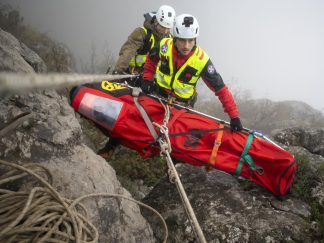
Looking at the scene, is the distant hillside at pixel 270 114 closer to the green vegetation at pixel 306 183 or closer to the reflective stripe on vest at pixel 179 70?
the green vegetation at pixel 306 183

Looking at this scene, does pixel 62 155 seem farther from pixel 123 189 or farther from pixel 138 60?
pixel 138 60

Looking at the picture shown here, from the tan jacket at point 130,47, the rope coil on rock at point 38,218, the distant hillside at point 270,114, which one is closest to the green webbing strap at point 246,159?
the rope coil on rock at point 38,218

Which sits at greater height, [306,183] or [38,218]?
[38,218]

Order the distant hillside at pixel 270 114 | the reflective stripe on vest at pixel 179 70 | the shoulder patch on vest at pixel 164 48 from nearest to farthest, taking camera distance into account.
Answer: the reflective stripe on vest at pixel 179 70 < the shoulder patch on vest at pixel 164 48 < the distant hillside at pixel 270 114

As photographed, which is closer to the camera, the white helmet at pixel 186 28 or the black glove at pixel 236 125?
the black glove at pixel 236 125

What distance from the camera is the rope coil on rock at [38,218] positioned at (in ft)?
5.44

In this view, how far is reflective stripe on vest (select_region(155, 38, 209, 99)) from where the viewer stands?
170 inches

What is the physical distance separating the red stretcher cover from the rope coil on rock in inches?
84.4

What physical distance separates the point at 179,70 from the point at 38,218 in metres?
3.08

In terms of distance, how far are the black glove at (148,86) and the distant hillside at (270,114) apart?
27.6 feet

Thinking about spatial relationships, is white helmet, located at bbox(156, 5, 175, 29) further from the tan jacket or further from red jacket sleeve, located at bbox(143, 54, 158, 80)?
red jacket sleeve, located at bbox(143, 54, 158, 80)

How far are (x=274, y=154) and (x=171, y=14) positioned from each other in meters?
2.99

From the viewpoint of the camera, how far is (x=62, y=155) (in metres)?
2.58

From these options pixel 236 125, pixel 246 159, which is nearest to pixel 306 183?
pixel 246 159
